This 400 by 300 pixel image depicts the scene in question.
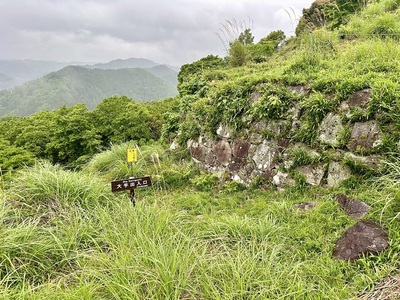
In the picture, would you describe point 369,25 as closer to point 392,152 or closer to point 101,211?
point 392,152

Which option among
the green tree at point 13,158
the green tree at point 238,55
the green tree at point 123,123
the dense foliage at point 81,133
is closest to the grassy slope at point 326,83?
the green tree at point 238,55

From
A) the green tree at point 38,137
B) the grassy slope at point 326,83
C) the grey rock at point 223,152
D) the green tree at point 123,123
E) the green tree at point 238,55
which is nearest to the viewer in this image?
the grassy slope at point 326,83

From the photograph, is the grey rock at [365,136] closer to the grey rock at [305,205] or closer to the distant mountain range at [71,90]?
the grey rock at [305,205]

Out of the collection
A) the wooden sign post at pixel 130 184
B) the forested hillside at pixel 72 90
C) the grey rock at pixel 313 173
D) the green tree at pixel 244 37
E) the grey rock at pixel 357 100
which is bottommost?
the grey rock at pixel 313 173

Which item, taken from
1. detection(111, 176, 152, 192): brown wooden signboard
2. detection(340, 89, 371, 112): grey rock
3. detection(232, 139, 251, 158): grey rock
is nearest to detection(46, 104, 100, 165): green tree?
detection(232, 139, 251, 158): grey rock

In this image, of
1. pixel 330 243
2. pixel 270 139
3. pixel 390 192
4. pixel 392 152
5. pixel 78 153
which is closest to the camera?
pixel 330 243

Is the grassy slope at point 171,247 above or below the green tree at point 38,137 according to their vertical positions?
below

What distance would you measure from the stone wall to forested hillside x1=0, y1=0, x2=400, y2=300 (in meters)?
0.02

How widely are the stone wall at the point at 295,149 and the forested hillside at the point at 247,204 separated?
0.07 ft

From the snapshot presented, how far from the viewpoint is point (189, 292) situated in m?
2.33

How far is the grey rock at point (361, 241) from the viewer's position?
2.71 metres

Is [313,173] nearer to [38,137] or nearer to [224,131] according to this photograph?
[224,131]

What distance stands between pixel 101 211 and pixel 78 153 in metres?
7.84

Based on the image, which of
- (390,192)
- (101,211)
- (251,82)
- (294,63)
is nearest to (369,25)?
(294,63)
